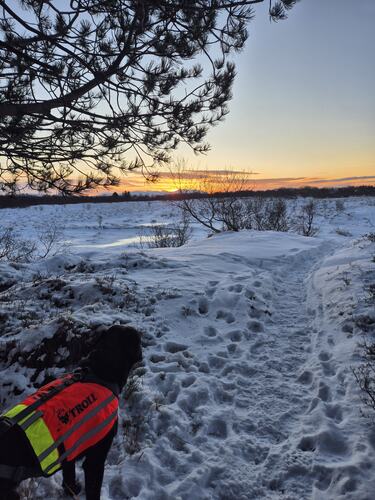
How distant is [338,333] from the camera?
5.06 meters

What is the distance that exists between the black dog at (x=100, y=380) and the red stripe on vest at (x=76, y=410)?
0.26 ft

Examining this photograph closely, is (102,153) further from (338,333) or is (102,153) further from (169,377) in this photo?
(338,333)

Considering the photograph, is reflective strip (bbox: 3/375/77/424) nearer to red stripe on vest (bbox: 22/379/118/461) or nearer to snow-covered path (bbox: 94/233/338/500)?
red stripe on vest (bbox: 22/379/118/461)

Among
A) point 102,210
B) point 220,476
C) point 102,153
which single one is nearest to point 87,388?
point 220,476

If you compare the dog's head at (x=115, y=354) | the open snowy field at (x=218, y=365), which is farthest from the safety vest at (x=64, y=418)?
the open snowy field at (x=218, y=365)

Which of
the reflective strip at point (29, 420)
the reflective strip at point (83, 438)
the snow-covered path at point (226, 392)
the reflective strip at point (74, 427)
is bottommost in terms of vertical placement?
the snow-covered path at point (226, 392)

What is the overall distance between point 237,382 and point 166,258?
4888mm

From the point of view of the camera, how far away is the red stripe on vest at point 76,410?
2092 mm

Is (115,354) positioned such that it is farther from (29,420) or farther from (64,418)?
(29,420)

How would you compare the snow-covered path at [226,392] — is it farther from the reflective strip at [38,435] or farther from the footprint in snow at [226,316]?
the reflective strip at [38,435]

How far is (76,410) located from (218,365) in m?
2.60

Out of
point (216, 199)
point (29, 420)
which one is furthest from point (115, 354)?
point (216, 199)

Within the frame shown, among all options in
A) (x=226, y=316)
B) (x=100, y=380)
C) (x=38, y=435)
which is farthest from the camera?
(x=226, y=316)

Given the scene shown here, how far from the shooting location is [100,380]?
2.51m
